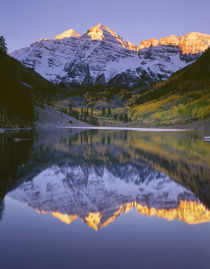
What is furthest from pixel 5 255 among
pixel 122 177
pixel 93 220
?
pixel 122 177

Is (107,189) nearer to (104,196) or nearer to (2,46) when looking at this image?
(104,196)

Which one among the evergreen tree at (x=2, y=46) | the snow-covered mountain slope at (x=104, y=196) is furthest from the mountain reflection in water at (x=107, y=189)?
the evergreen tree at (x=2, y=46)

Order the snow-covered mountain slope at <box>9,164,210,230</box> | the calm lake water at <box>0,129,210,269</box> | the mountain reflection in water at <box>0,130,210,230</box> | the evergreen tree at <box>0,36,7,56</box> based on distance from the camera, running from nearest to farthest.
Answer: the calm lake water at <box>0,129,210,269</box>
the snow-covered mountain slope at <box>9,164,210,230</box>
the mountain reflection in water at <box>0,130,210,230</box>
the evergreen tree at <box>0,36,7,56</box>

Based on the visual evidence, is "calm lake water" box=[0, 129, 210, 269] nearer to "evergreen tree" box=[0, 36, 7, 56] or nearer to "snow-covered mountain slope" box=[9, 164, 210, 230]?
"snow-covered mountain slope" box=[9, 164, 210, 230]

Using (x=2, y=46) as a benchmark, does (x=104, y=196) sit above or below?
below

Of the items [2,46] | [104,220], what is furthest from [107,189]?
[2,46]

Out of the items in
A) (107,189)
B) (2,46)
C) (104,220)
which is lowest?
(107,189)

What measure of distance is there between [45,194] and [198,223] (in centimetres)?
598

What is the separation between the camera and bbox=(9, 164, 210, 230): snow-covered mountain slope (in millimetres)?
9148

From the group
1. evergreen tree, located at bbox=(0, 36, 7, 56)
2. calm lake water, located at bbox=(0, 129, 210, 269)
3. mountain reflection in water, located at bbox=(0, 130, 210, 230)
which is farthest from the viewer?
evergreen tree, located at bbox=(0, 36, 7, 56)

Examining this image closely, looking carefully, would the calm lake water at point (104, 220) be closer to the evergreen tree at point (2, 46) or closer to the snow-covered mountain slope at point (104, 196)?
the snow-covered mountain slope at point (104, 196)

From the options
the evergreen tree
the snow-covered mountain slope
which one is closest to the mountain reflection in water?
the snow-covered mountain slope

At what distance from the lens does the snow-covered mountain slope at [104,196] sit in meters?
9.15

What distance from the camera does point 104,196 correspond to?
11.5m
